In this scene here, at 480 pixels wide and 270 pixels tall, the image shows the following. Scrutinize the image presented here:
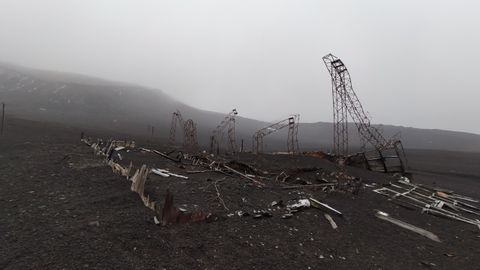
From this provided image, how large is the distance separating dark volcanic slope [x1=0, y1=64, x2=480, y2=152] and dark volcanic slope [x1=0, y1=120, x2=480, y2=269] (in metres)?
49.8

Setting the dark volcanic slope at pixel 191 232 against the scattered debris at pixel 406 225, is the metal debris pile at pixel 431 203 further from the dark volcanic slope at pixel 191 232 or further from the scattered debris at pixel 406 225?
the scattered debris at pixel 406 225

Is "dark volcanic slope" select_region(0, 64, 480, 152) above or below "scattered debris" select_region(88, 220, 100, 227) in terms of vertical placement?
above

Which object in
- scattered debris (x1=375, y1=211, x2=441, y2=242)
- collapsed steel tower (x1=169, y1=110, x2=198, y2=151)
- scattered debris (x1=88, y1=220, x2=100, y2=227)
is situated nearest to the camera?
scattered debris (x1=88, y1=220, x2=100, y2=227)

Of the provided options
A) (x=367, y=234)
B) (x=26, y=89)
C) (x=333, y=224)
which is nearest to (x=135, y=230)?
(x=333, y=224)

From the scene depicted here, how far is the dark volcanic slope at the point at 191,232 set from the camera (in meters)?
8.34

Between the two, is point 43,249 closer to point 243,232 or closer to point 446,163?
point 243,232

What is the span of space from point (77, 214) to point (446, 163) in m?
56.7

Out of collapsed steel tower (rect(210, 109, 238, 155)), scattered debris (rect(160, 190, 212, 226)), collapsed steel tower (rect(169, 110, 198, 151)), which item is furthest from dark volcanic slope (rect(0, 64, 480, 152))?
scattered debris (rect(160, 190, 212, 226))

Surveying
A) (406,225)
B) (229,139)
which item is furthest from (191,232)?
(229,139)

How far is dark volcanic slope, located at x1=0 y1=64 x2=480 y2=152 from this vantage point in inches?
2793

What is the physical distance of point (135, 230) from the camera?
9391 millimetres

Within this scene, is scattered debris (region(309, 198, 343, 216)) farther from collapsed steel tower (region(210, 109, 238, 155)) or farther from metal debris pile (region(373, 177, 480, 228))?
collapsed steel tower (region(210, 109, 238, 155))

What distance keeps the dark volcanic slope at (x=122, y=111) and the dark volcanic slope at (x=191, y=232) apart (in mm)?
49802

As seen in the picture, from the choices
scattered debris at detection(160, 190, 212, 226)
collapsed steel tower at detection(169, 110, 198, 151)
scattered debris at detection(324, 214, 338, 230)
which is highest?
collapsed steel tower at detection(169, 110, 198, 151)
